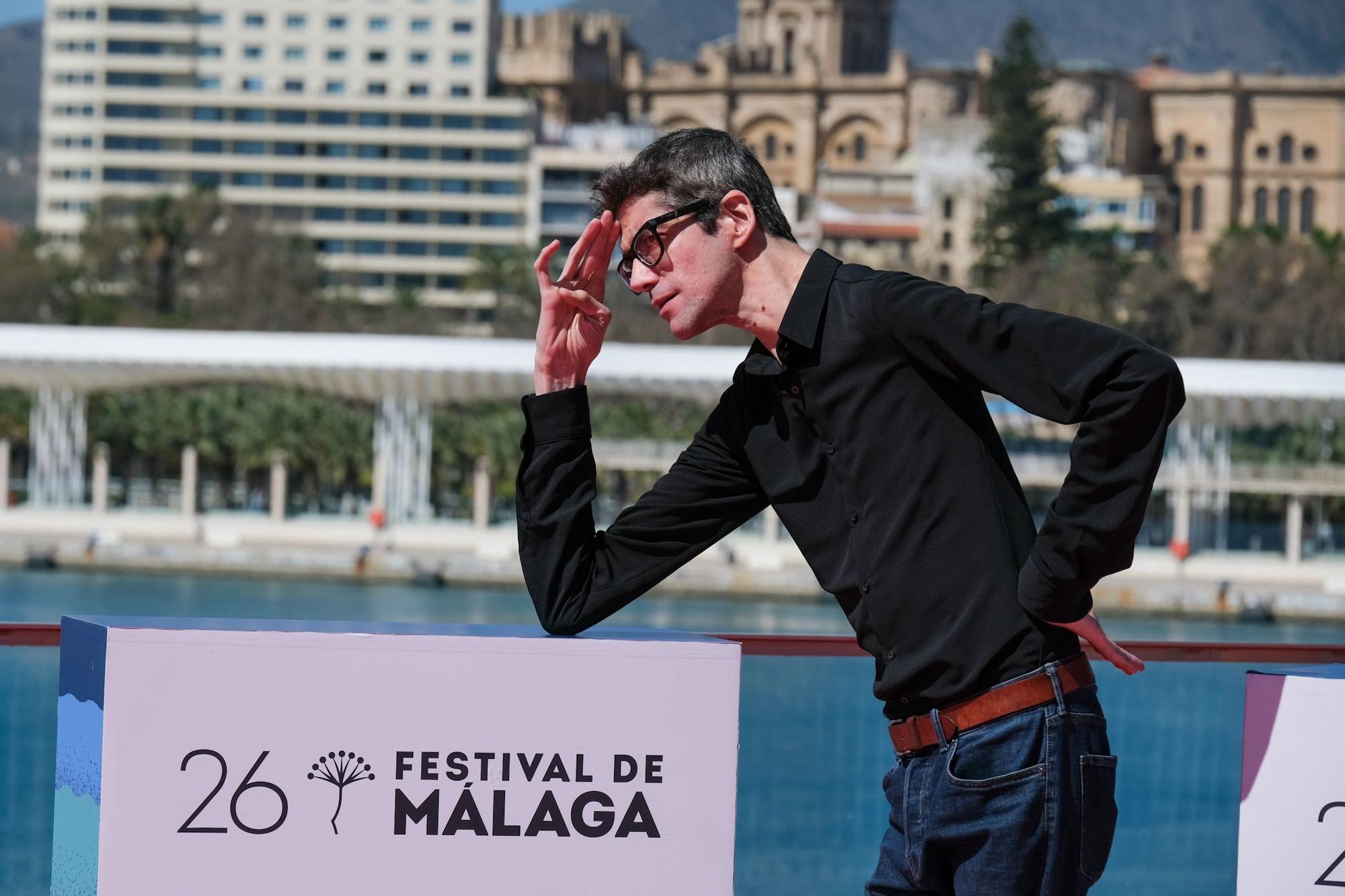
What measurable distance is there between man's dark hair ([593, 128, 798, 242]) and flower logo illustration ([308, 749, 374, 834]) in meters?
0.76

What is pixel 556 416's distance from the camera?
2.40 m

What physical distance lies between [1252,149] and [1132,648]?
99330 millimetres

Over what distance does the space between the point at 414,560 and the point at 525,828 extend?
90.5ft

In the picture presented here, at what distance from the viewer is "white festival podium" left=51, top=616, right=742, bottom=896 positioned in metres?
2.38

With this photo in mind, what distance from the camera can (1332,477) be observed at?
31344 mm

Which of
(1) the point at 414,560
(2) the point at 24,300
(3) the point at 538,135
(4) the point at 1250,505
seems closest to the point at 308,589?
(1) the point at 414,560

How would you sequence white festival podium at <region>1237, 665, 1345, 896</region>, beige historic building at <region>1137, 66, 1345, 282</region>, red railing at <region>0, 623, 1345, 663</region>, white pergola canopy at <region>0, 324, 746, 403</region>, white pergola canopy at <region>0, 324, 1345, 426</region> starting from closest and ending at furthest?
white festival podium at <region>1237, 665, 1345, 896</region>, red railing at <region>0, 623, 1345, 663</region>, white pergola canopy at <region>0, 324, 1345, 426</region>, white pergola canopy at <region>0, 324, 746, 403</region>, beige historic building at <region>1137, 66, 1345, 282</region>

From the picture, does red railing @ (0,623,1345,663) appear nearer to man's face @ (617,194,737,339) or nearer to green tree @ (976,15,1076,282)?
man's face @ (617,194,737,339)

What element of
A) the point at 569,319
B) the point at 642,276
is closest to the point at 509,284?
the point at 569,319

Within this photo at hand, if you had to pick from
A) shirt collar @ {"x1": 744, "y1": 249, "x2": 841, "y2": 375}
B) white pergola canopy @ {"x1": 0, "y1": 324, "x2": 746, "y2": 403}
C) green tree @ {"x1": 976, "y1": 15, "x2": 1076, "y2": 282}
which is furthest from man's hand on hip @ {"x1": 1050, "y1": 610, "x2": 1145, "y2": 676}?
green tree @ {"x1": 976, "y1": 15, "x2": 1076, "y2": 282}

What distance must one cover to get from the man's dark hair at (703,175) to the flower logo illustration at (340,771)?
2.50 feet

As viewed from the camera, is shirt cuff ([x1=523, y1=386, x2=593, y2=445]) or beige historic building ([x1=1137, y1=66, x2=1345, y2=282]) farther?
beige historic building ([x1=1137, y1=66, x2=1345, y2=282])

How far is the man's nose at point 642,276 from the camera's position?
7.39 feet

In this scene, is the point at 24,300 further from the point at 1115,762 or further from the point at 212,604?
the point at 1115,762
